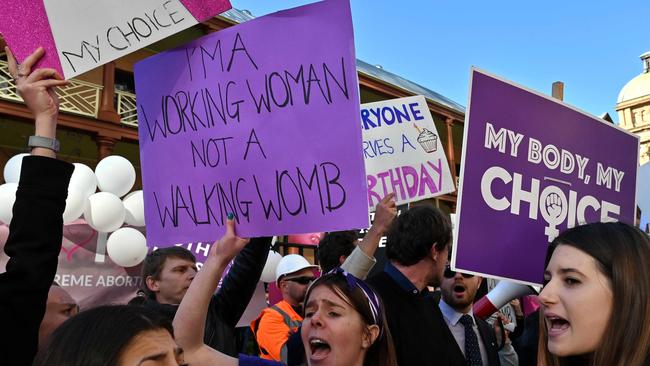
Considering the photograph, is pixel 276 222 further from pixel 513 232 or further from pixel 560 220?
pixel 560 220

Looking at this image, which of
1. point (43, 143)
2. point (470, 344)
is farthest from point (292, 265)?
point (43, 143)

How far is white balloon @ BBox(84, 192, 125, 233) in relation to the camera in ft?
19.1

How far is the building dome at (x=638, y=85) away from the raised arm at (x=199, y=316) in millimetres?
33766

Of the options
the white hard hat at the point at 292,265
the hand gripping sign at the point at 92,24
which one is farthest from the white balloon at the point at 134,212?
the hand gripping sign at the point at 92,24

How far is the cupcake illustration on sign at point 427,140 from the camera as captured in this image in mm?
4391

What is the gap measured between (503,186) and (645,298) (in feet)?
2.86

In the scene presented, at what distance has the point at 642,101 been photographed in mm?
24297

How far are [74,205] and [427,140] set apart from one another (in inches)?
131

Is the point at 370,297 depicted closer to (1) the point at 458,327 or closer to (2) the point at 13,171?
(1) the point at 458,327

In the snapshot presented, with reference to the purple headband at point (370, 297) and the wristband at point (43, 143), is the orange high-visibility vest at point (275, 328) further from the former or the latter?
the wristband at point (43, 143)

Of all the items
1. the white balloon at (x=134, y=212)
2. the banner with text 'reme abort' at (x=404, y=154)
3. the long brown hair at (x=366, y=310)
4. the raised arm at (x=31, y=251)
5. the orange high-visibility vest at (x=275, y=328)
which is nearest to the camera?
the raised arm at (x=31, y=251)

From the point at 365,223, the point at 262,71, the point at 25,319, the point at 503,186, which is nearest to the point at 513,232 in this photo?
the point at 503,186

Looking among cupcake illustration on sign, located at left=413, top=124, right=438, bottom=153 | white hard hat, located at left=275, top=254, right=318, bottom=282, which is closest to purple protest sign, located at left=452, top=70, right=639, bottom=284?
cupcake illustration on sign, located at left=413, top=124, right=438, bottom=153

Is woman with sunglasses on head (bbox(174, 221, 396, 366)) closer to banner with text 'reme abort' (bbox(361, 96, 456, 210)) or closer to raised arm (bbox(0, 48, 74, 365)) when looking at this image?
raised arm (bbox(0, 48, 74, 365))
